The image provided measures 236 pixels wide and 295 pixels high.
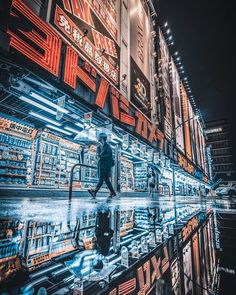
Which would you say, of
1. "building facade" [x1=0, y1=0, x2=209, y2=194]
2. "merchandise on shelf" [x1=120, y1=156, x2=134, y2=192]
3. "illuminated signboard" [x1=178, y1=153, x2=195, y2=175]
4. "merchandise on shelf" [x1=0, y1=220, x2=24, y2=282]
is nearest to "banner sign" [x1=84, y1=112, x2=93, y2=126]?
"building facade" [x1=0, y1=0, x2=209, y2=194]

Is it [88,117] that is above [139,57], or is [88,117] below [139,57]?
below

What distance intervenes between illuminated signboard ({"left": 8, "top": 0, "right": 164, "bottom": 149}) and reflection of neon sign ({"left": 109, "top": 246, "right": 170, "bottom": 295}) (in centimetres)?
388

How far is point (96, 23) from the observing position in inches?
260

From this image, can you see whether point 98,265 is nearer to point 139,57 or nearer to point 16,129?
point 16,129

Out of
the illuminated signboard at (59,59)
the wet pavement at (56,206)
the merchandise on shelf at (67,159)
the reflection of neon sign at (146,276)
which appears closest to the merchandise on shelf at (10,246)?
the wet pavement at (56,206)

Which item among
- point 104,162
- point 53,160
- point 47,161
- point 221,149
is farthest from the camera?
point 221,149

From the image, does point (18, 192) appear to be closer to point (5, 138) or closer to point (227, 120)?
point (5, 138)

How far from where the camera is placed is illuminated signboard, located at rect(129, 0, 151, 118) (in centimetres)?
969

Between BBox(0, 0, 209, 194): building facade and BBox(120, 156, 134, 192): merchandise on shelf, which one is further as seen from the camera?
BBox(120, 156, 134, 192): merchandise on shelf

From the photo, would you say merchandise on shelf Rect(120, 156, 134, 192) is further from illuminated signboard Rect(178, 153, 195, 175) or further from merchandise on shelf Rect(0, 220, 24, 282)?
merchandise on shelf Rect(0, 220, 24, 282)

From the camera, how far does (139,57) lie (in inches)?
429

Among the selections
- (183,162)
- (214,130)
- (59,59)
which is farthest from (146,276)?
(214,130)

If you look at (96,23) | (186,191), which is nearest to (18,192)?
(96,23)

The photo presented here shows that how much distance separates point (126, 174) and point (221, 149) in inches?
1895
